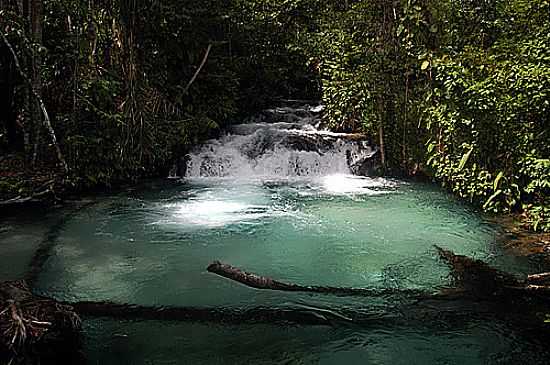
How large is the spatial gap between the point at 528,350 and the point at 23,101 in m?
9.43

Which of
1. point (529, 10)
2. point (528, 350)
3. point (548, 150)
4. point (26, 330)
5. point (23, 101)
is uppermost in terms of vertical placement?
point (529, 10)

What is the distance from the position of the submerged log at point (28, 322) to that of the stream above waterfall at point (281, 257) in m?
0.29

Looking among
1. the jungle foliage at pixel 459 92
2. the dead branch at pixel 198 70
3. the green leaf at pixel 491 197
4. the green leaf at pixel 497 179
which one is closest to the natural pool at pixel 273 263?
the green leaf at pixel 491 197

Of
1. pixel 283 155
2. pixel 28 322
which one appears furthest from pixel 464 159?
pixel 28 322

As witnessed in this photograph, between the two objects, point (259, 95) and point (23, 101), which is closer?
point (23, 101)

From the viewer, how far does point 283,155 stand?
1161 cm

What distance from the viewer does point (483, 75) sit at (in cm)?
690

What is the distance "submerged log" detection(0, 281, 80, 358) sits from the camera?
3275 millimetres

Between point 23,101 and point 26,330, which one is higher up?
point 23,101

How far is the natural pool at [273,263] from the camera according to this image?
12.5 feet

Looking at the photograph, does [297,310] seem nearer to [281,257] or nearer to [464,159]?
[281,257]

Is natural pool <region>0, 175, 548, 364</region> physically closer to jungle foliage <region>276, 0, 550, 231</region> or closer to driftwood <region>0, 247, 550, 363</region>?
driftwood <region>0, 247, 550, 363</region>

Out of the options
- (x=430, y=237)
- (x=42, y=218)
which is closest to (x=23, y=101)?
(x=42, y=218)

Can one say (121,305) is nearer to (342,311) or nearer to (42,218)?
(342,311)
